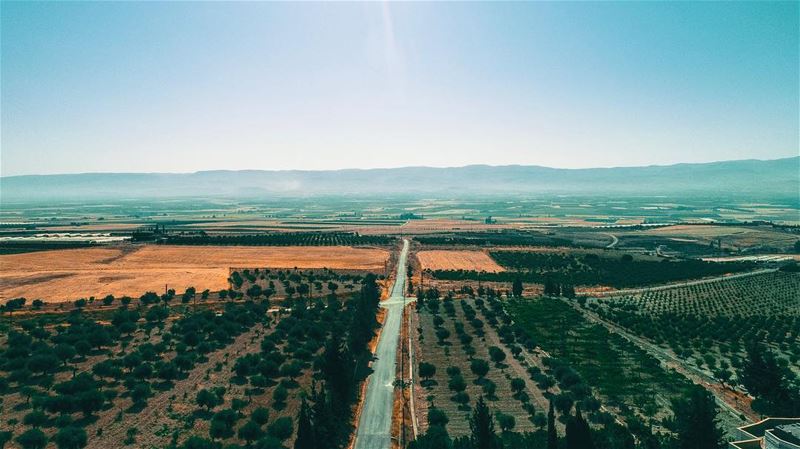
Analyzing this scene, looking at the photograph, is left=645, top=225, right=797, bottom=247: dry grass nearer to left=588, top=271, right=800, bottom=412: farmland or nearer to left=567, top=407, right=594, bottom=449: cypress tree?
left=588, top=271, right=800, bottom=412: farmland

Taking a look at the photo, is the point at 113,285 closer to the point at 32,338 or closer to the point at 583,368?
the point at 32,338

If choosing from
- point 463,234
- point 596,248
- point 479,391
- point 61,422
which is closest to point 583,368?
point 479,391

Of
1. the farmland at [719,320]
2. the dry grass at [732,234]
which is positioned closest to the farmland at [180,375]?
the farmland at [719,320]

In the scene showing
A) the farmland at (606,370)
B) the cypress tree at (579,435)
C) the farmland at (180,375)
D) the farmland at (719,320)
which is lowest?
the farmland at (719,320)

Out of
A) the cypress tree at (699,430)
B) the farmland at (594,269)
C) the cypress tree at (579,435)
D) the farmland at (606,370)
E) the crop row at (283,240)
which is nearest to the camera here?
the cypress tree at (579,435)

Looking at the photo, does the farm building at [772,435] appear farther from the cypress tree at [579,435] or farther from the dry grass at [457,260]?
the dry grass at [457,260]

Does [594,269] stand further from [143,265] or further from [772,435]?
[143,265]

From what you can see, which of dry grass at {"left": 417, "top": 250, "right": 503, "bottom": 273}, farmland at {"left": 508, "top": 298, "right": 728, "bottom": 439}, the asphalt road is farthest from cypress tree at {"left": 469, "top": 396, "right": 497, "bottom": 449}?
dry grass at {"left": 417, "top": 250, "right": 503, "bottom": 273}
